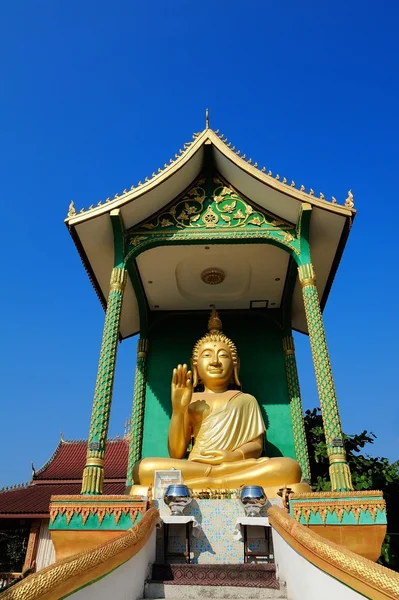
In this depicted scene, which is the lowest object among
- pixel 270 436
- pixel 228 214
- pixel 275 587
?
pixel 275 587

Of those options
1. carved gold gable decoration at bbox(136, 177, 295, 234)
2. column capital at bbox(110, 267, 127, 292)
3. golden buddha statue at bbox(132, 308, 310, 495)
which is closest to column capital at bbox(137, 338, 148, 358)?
golden buddha statue at bbox(132, 308, 310, 495)

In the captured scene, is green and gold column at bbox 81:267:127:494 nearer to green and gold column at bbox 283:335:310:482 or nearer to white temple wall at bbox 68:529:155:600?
white temple wall at bbox 68:529:155:600

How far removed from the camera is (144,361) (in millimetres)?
9367

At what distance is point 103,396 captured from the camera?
6086 mm

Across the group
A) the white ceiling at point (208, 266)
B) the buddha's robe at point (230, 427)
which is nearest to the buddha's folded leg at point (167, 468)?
the buddha's robe at point (230, 427)

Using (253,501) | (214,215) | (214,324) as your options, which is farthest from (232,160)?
(253,501)

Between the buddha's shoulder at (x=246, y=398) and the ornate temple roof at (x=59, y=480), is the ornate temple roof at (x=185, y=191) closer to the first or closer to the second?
the buddha's shoulder at (x=246, y=398)

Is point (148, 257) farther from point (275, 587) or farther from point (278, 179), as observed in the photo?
point (275, 587)

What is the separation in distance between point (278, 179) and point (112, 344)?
137 inches

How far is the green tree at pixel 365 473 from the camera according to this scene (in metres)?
8.42

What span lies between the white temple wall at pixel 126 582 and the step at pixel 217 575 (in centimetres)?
15

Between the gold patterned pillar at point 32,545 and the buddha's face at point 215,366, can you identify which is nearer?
the buddha's face at point 215,366

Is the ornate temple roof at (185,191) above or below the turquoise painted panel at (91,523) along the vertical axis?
above

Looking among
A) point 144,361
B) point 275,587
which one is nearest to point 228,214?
point 144,361
